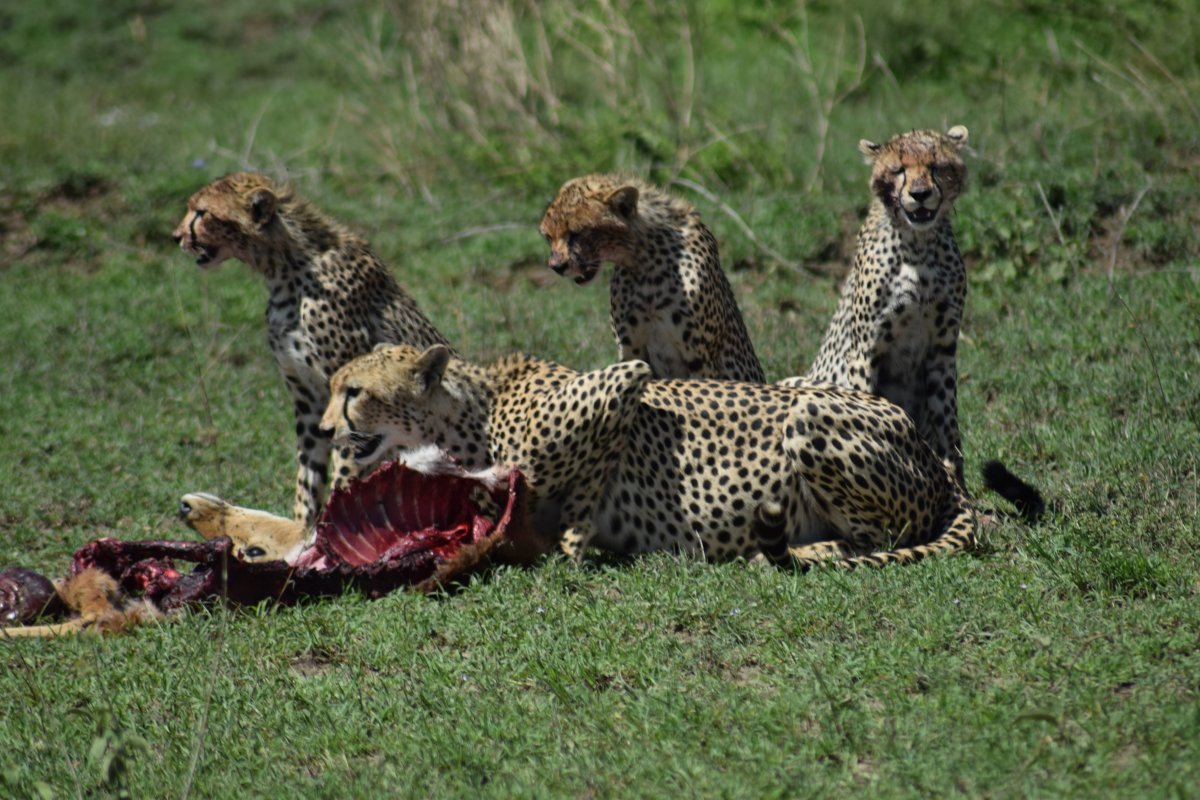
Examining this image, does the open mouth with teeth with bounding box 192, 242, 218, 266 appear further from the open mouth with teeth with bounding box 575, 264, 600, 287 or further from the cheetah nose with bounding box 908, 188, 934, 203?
the cheetah nose with bounding box 908, 188, 934, 203

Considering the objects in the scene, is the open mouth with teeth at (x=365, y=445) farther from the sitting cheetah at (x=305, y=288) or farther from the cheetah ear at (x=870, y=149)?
the cheetah ear at (x=870, y=149)

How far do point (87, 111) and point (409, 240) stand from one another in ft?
16.6

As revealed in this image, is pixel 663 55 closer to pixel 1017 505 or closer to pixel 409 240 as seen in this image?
pixel 409 240

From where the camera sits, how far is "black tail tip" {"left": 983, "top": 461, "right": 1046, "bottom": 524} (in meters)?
5.58

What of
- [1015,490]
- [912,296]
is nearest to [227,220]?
[912,296]

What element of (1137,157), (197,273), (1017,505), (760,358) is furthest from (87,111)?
(1017,505)

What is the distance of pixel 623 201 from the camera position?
6453 millimetres

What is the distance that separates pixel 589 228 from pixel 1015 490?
2.09 metres

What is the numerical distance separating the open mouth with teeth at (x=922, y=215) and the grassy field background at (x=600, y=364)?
118 cm

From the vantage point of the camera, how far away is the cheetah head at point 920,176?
19.0 ft

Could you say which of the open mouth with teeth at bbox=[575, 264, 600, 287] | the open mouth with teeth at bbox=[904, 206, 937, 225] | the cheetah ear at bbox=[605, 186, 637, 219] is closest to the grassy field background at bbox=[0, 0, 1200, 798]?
the open mouth with teeth at bbox=[904, 206, 937, 225]

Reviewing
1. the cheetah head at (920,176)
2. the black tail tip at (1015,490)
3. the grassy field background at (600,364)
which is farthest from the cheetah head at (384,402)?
the black tail tip at (1015,490)

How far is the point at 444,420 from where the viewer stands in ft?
18.7

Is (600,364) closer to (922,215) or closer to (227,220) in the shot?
(227,220)
